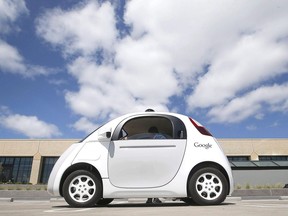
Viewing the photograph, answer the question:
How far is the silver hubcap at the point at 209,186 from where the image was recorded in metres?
4.57

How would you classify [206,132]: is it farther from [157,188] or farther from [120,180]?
[120,180]

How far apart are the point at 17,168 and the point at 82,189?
4208cm

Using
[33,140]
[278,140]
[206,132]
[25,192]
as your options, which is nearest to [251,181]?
[25,192]

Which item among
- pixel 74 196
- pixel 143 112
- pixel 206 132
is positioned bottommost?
pixel 74 196

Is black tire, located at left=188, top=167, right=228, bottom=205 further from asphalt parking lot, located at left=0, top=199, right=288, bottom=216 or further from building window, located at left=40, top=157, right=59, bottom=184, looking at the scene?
building window, located at left=40, top=157, right=59, bottom=184

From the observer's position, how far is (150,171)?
4645 millimetres

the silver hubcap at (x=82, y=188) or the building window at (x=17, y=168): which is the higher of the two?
the building window at (x=17, y=168)

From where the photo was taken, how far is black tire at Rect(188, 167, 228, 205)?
4531 millimetres

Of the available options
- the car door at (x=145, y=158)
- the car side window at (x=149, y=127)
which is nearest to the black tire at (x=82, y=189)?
the car door at (x=145, y=158)

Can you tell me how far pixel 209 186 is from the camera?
4.61m

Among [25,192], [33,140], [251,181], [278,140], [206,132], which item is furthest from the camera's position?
[33,140]

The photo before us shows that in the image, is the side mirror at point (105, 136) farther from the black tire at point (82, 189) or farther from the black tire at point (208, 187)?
the black tire at point (208, 187)

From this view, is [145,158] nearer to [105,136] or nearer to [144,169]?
[144,169]

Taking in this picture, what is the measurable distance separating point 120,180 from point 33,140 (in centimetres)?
4128
